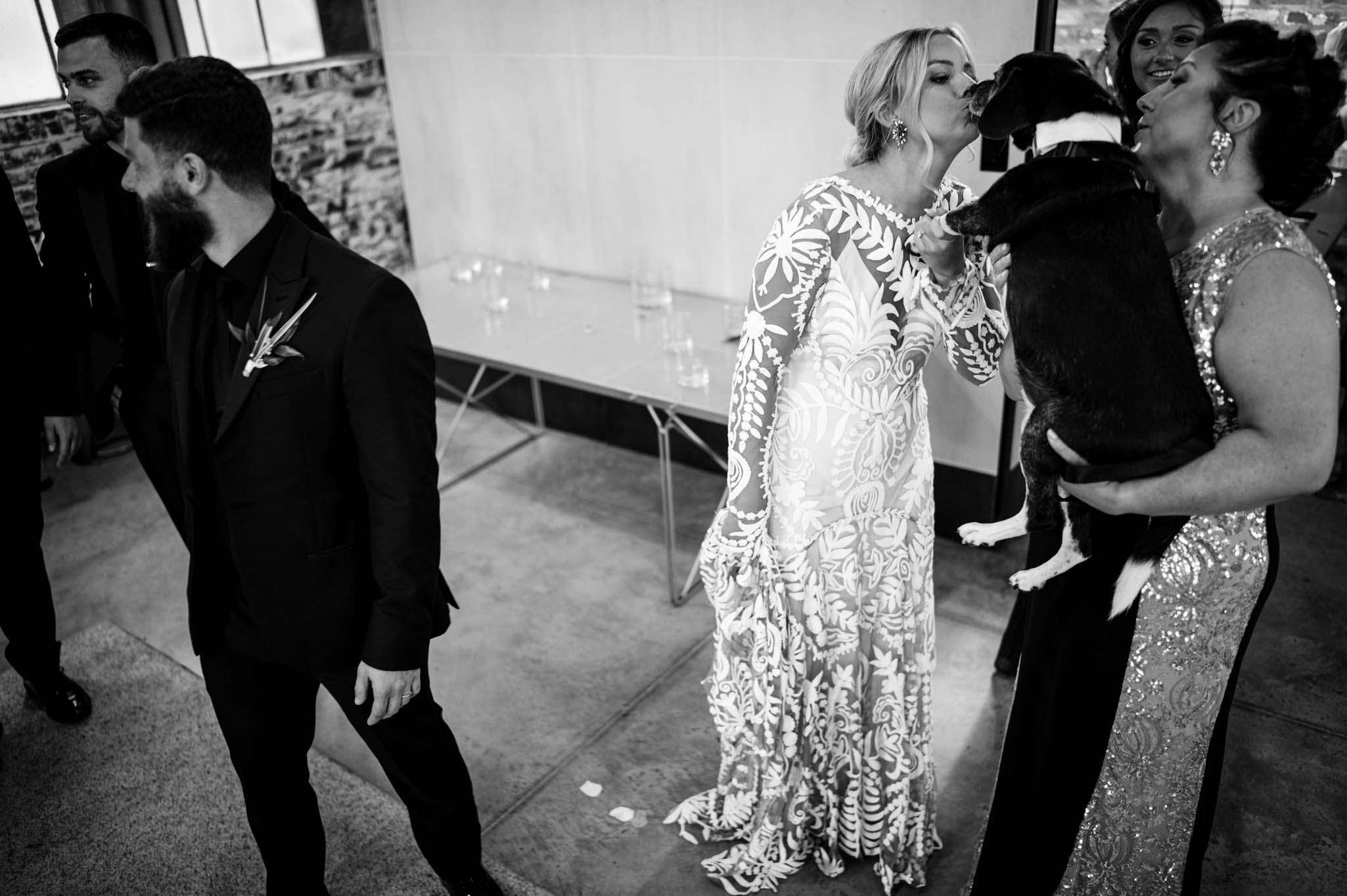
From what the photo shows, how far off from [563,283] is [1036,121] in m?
3.07

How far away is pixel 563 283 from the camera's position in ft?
14.5

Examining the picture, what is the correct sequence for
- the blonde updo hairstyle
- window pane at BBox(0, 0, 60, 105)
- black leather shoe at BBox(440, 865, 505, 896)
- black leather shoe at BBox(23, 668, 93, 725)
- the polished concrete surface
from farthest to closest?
window pane at BBox(0, 0, 60, 105)
black leather shoe at BBox(23, 668, 93, 725)
the polished concrete surface
black leather shoe at BBox(440, 865, 505, 896)
the blonde updo hairstyle

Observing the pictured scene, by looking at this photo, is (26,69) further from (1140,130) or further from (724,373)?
(1140,130)

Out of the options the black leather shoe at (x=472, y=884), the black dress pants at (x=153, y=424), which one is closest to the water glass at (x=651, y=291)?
the black dress pants at (x=153, y=424)

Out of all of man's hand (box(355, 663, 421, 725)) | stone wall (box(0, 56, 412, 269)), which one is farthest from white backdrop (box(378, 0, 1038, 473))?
man's hand (box(355, 663, 421, 725))

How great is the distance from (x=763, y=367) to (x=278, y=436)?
2.84 ft

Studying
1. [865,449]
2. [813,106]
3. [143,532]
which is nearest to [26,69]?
[143,532]

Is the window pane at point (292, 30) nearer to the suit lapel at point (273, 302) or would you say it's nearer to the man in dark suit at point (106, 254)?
the man in dark suit at point (106, 254)

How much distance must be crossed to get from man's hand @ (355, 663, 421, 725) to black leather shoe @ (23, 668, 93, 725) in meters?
1.64

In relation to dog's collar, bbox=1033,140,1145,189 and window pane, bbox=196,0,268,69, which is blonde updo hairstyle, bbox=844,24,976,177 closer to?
dog's collar, bbox=1033,140,1145,189

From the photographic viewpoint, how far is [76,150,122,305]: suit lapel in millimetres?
2713

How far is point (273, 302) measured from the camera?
171 cm

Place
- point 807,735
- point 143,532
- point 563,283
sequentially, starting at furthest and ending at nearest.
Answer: point 563,283
point 143,532
point 807,735

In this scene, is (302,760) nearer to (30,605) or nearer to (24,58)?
(30,605)
